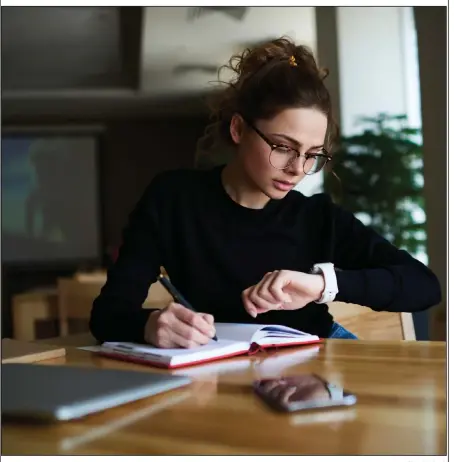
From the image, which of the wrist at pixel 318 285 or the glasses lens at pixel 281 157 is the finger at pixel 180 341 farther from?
the glasses lens at pixel 281 157

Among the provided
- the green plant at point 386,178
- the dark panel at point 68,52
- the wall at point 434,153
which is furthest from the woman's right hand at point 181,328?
the green plant at point 386,178

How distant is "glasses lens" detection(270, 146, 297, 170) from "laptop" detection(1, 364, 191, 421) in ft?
1.76

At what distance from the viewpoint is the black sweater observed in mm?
1191

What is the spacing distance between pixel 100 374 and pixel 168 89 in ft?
14.7

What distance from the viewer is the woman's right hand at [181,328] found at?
888 mm

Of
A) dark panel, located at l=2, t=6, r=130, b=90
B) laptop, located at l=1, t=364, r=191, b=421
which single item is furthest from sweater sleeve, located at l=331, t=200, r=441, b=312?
dark panel, located at l=2, t=6, r=130, b=90

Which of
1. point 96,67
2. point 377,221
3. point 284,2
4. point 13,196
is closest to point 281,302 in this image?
point 284,2

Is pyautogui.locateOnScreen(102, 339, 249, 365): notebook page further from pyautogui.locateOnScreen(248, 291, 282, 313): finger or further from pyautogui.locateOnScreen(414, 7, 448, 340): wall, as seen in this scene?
pyautogui.locateOnScreen(414, 7, 448, 340): wall

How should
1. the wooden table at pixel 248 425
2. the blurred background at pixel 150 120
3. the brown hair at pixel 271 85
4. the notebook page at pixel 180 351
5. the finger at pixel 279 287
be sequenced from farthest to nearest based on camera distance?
the blurred background at pixel 150 120 < the brown hair at pixel 271 85 < the finger at pixel 279 287 < the notebook page at pixel 180 351 < the wooden table at pixel 248 425

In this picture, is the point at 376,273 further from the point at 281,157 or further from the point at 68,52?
the point at 68,52

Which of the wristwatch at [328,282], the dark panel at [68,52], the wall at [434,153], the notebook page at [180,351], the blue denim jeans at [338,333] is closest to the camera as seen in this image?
the notebook page at [180,351]

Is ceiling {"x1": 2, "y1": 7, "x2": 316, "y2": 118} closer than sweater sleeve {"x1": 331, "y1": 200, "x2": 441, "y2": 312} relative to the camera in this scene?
No

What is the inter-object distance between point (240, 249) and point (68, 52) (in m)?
2.79

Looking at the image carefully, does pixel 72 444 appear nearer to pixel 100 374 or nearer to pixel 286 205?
pixel 100 374
